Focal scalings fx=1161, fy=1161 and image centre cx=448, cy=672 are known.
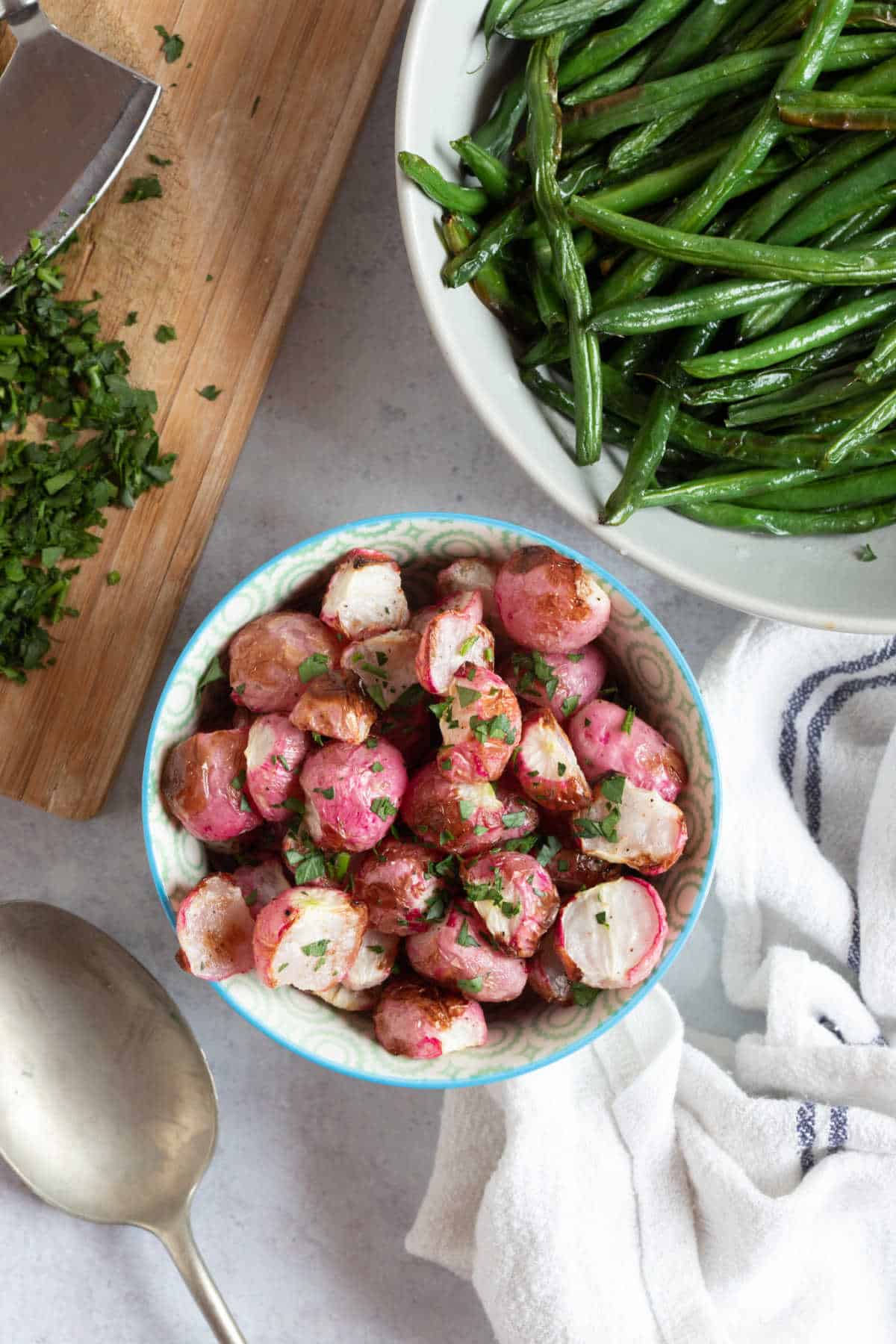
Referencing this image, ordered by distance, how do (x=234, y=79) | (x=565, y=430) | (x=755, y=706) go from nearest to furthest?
(x=565, y=430), (x=234, y=79), (x=755, y=706)

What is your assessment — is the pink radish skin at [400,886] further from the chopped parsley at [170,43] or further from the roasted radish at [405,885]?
the chopped parsley at [170,43]

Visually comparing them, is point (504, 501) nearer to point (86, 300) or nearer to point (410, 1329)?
point (86, 300)

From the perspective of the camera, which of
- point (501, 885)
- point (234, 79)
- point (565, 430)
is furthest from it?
point (234, 79)

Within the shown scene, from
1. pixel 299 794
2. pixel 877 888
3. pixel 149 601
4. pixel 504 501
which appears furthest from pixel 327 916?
pixel 877 888

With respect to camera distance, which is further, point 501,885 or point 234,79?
point 234,79

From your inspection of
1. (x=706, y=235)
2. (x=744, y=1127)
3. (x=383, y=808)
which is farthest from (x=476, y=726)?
(x=744, y=1127)

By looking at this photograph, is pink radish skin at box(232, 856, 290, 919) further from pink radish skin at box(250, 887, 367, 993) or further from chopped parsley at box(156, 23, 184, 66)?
chopped parsley at box(156, 23, 184, 66)
